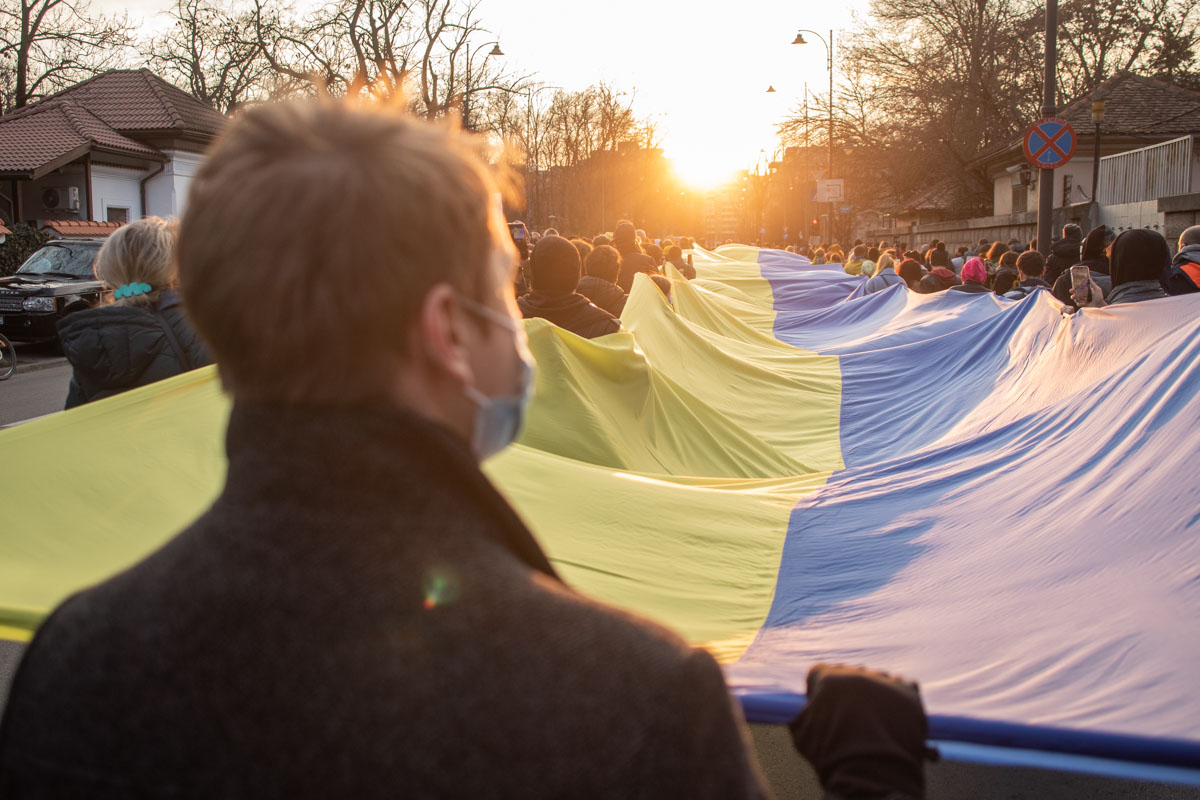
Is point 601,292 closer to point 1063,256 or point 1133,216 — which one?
point 1063,256

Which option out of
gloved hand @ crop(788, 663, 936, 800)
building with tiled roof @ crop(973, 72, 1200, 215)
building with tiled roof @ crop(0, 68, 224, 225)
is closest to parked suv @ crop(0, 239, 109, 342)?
building with tiled roof @ crop(0, 68, 224, 225)

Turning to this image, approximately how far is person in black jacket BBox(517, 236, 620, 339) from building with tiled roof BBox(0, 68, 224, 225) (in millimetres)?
22802

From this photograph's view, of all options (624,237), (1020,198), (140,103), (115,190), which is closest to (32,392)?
(624,237)

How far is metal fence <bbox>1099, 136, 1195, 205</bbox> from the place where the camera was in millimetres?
23703

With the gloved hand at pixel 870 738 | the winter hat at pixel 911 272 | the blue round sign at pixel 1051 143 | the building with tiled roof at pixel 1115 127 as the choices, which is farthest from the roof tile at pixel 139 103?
the gloved hand at pixel 870 738

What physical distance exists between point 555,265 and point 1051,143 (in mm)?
9057

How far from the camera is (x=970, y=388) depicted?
25.1 ft

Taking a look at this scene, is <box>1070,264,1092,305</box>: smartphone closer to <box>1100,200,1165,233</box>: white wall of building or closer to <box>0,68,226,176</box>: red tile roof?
<box>1100,200,1165,233</box>: white wall of building

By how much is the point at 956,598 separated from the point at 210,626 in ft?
8.18

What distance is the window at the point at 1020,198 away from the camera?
41.5 meters

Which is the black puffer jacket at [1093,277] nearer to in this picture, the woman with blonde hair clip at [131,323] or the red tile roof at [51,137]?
the woman with blonde hair clip at [131,323]

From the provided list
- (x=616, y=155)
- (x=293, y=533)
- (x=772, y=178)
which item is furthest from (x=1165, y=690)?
(x=772, y=178)

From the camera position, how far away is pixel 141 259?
4.24m

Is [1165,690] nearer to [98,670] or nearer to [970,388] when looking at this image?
[98,670]
